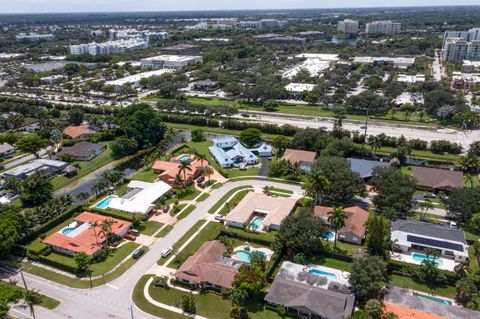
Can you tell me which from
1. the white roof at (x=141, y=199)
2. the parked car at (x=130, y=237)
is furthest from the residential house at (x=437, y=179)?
the parked car at (x=130, y=237)

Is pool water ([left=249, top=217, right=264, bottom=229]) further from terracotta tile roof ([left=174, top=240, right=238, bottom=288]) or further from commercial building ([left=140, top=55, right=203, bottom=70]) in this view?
commercial building ([left=140, top=55, right=203, bottom=70])

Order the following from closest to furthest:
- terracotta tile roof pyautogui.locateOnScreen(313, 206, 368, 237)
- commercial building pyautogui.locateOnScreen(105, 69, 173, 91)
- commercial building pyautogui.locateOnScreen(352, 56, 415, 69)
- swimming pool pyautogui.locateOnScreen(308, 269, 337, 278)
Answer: swimming pool pyautogui.locateOnScreen(308, 269, 337, 278), terracotta tile roof pyautogui.locateOnScreen(313, 206, 368, 237), commercial building pyautogui.locateOnScreen(105, 69, 173, 91), commercial building pyautogui.locateOnScreen(352, 56, 415, 69)

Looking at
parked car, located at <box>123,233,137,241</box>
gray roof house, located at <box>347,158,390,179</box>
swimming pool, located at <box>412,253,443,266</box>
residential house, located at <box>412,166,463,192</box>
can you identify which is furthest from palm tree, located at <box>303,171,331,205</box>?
parked car, located at <box>123,233,137,241</box>

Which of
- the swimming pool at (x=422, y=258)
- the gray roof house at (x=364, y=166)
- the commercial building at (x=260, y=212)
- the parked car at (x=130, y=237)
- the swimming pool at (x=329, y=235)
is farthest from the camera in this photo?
the gray roof house at (x=364, y=166)

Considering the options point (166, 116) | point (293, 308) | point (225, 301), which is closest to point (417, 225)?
point (293, 308)

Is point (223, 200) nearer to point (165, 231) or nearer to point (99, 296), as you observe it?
point (165, 231)

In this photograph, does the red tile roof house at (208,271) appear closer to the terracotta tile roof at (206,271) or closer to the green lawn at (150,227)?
the terracotta tile roof at (206,271)

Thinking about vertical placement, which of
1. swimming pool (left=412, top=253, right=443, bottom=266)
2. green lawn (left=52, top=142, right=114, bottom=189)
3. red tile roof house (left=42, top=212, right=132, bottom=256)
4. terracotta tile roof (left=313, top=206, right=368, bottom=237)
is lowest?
swimming pool (left=412, top=253, right=443, bottom=266)
